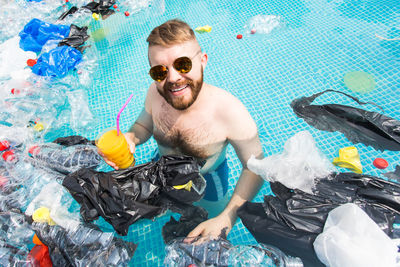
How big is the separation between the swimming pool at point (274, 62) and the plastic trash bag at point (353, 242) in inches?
47.0

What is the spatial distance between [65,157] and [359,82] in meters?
3.60

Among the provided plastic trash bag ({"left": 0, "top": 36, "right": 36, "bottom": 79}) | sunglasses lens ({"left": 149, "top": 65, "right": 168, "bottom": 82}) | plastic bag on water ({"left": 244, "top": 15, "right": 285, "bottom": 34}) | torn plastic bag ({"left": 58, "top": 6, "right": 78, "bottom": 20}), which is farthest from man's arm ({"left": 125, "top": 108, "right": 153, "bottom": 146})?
torn plastic bag ({"left": 58, "top": 6, "right": 78, "bottom": 20})

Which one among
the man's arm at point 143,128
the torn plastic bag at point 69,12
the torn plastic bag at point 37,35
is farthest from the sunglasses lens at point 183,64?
the torn plastic bag at point 69,12

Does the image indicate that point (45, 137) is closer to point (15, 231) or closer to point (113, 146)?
point (15, 231)

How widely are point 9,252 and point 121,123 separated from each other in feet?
6.40

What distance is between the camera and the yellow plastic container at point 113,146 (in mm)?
1427

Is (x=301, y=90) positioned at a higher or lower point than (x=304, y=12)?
lower

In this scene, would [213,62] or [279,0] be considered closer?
[213,62]

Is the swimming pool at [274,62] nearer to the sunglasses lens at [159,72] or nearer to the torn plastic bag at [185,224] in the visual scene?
the torn plastic bag at [185,224]

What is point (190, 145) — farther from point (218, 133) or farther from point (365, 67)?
point (365, 67)

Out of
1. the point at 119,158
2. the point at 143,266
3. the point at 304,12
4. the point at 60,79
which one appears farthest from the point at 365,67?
the point at 60,79

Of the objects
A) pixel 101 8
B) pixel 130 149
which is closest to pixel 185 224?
pixel 130 149

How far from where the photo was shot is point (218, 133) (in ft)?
5.68

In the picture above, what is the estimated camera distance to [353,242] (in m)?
0.98
